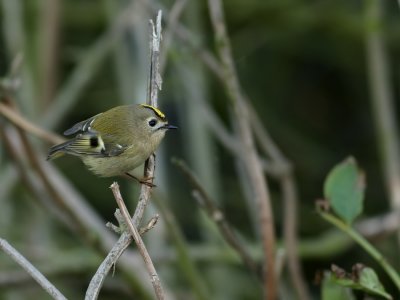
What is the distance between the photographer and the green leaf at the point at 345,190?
2230 millimetres

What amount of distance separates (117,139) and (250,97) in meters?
2.43

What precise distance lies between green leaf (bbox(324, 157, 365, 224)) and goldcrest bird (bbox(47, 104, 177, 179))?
0.57 m

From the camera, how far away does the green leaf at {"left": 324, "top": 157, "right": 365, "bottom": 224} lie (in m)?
2.23

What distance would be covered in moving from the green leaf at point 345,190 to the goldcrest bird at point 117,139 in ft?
1.88

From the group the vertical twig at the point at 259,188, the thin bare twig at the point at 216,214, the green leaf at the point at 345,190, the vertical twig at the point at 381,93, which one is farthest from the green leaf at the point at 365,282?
the vertical twig at the point at 381,93

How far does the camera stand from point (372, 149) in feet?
16.8

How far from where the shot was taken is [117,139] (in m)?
2.72

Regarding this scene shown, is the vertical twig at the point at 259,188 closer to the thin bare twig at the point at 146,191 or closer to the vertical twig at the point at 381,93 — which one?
the thin bare twig at the point at 146,191

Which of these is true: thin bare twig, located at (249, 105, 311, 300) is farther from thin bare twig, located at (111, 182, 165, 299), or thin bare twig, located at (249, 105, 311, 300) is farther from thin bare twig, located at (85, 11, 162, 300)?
thin bare twig, located at (111, 182, 165, 299)

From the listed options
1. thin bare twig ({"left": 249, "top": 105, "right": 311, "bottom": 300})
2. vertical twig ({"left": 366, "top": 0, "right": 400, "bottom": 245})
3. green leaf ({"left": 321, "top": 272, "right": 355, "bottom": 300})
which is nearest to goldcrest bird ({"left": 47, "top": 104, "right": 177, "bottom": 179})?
green leaf ({"left": 321, "top": 272, "right": 355, "bottom": 300})

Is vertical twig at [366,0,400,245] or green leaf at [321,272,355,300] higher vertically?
vertical twig at [366,0,400,245]

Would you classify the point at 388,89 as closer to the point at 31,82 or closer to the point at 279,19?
the point at 279,19

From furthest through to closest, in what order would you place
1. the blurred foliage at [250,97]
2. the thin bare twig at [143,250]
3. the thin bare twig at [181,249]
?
1. the blurred foliage at [250,97]
2. the thin bare twig at [181,249]
3. the thin bare twig at [143,250]

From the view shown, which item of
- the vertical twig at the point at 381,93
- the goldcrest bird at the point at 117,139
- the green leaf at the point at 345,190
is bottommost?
the green leaf at the point at 345,190
